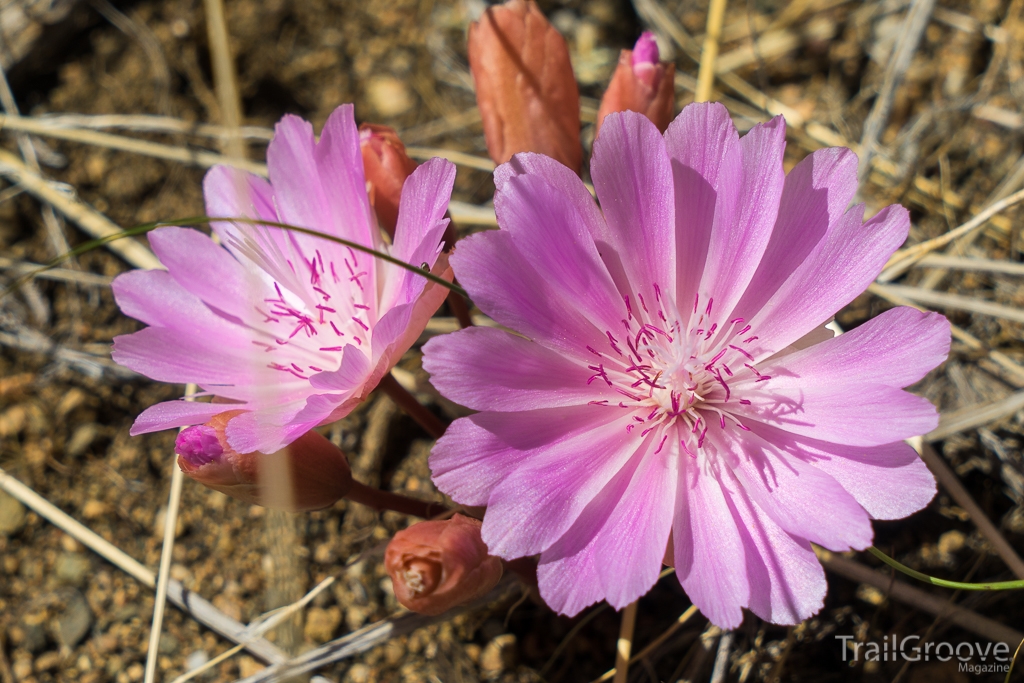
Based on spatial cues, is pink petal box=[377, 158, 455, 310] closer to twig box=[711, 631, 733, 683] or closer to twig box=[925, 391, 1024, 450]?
twig box=[711, 631, 733, 683]

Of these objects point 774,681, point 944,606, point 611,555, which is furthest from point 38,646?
point 944,606

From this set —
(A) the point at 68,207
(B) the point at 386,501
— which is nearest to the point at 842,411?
(B) the point at 386,501

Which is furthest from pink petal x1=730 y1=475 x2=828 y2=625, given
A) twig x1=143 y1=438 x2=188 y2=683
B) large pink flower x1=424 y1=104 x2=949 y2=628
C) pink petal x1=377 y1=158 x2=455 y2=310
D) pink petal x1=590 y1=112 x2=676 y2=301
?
twig x1=143 y1=438 x2=188 y2=683

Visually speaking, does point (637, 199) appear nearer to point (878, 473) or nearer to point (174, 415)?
point (878, 473)

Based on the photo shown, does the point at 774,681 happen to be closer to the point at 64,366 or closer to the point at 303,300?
the point at 303,300

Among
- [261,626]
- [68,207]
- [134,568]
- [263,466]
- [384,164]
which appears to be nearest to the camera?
[263,466]
